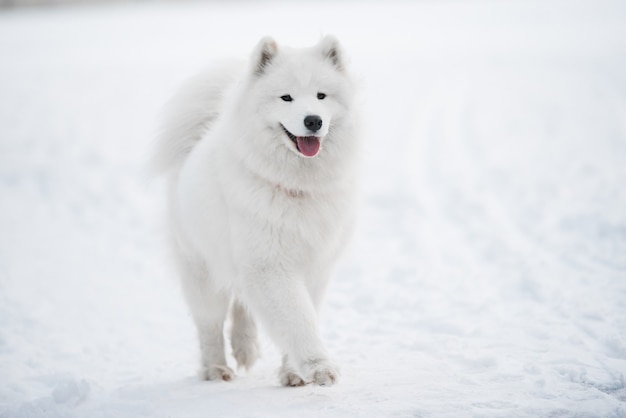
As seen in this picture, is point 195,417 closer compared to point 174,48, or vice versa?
point 195,417

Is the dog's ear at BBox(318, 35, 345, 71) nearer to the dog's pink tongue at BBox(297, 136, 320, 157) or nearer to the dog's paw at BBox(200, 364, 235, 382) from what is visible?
the dog's pink tongue at BBox(297, 136, 320, 157)

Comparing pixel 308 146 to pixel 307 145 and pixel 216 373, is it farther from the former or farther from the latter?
pixel 216 373

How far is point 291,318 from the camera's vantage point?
3197 mm

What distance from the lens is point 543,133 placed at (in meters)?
9.63

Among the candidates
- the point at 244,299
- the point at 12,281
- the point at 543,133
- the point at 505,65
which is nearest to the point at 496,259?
the point at 244,299

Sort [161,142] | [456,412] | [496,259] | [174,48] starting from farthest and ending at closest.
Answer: [174,48], [496,259], [161,142], [456,412]

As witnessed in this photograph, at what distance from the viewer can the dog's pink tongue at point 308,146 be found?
10.7 feet

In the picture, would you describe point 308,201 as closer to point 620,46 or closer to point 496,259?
point 496,259

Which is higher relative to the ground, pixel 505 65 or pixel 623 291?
pixel 505 65

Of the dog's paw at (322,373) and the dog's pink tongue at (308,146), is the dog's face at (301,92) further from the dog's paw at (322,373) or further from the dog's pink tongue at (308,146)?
the dog's paw at (322,373)

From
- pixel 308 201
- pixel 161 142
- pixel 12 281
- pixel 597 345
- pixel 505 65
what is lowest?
pixel 12 281

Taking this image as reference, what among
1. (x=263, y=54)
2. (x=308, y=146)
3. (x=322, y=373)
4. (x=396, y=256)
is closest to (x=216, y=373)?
(x=322, y=373)

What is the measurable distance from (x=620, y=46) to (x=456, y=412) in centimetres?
1425

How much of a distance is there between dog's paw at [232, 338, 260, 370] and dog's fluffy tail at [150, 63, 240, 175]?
116 cm
